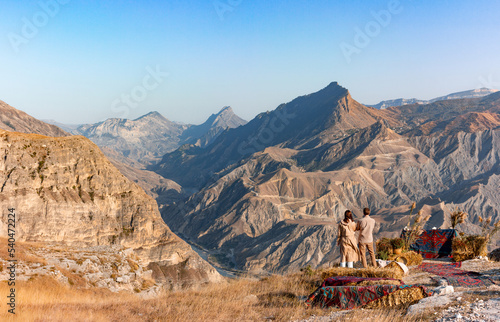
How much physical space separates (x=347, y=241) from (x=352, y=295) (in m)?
4.48

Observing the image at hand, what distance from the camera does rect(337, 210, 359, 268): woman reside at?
11.8 m

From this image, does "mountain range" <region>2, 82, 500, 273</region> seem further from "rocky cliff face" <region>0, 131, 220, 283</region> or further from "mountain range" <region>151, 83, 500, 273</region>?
"rocky cliff face" <region>0, 131, 220, 283</region>

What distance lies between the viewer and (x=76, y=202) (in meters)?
43.5

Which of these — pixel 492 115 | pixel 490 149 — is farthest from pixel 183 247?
pixel 492 115

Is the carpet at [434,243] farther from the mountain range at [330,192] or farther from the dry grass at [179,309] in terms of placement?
the mountain range at [330,192]

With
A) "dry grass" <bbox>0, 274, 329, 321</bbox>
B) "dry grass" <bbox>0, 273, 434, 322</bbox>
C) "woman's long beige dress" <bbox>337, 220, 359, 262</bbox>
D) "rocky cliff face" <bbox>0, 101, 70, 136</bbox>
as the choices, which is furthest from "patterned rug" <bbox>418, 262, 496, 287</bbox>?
"rocky cliff face" <bbox>0, 101, 70, 136</bbox>

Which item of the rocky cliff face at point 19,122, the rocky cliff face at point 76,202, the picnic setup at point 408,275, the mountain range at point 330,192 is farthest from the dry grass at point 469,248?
the rocky cliff face at point 19,122

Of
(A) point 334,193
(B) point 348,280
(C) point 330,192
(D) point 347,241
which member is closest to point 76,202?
(D) point 347,241

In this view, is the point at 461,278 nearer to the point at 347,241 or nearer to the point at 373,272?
the point at 373,272

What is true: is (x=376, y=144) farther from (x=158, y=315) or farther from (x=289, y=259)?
(x=158, y=315)

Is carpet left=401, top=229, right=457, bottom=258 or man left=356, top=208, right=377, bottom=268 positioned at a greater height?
man left=356, top=208, right=377, bottom=268

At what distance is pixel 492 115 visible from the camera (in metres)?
197

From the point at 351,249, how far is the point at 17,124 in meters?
153

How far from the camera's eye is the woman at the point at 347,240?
11.8 m
